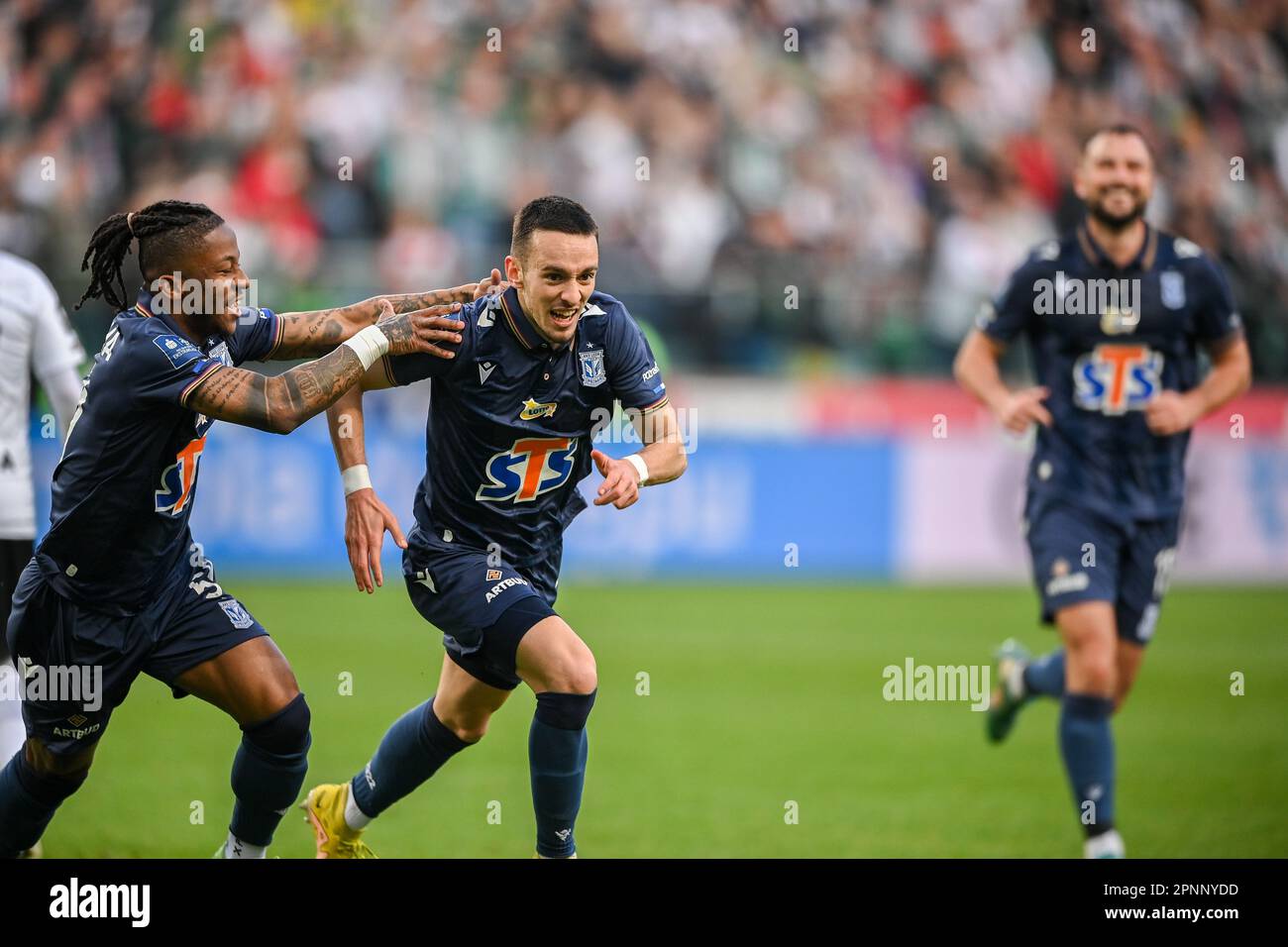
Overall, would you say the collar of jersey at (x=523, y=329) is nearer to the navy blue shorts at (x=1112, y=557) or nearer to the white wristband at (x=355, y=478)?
the white wristband at (x=355, y=478)

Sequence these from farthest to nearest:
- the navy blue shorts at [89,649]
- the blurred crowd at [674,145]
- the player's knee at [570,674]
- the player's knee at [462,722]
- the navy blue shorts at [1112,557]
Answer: the blurred crowd at [674,145]
the navy blue shorts at [1112,557]
the player's knee at [462,722]
the player's knee at [570,674]
the navy blue shorts at [89,649]

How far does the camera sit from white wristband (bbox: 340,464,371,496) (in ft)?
19.4

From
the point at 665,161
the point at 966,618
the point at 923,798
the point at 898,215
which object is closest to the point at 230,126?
the point at 665,161

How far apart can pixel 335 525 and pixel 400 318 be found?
944cm

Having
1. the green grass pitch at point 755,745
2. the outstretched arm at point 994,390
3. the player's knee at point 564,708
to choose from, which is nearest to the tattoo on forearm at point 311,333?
the player's knee at point 564,708

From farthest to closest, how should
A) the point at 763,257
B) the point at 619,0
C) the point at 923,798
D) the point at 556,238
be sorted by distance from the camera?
the point at 619,0 < the point at 763,257 < the point at 923,798 < the point at 556,238

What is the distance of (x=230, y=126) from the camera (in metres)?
17.2

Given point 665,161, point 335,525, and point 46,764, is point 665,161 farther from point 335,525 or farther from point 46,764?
point 46,764

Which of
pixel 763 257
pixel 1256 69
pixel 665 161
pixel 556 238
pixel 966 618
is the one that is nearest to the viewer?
pixel 556 238

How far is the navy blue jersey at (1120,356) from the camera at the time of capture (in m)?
7.22

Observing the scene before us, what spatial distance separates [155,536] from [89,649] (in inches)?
17.0

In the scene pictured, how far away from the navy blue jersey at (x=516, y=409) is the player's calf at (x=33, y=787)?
1.52 metres

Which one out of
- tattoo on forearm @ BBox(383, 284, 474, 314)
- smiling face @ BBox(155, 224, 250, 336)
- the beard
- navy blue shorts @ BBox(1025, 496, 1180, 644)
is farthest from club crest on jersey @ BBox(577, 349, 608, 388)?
the beard

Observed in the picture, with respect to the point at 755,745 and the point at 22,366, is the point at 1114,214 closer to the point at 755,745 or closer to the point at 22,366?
the point at 755,745
